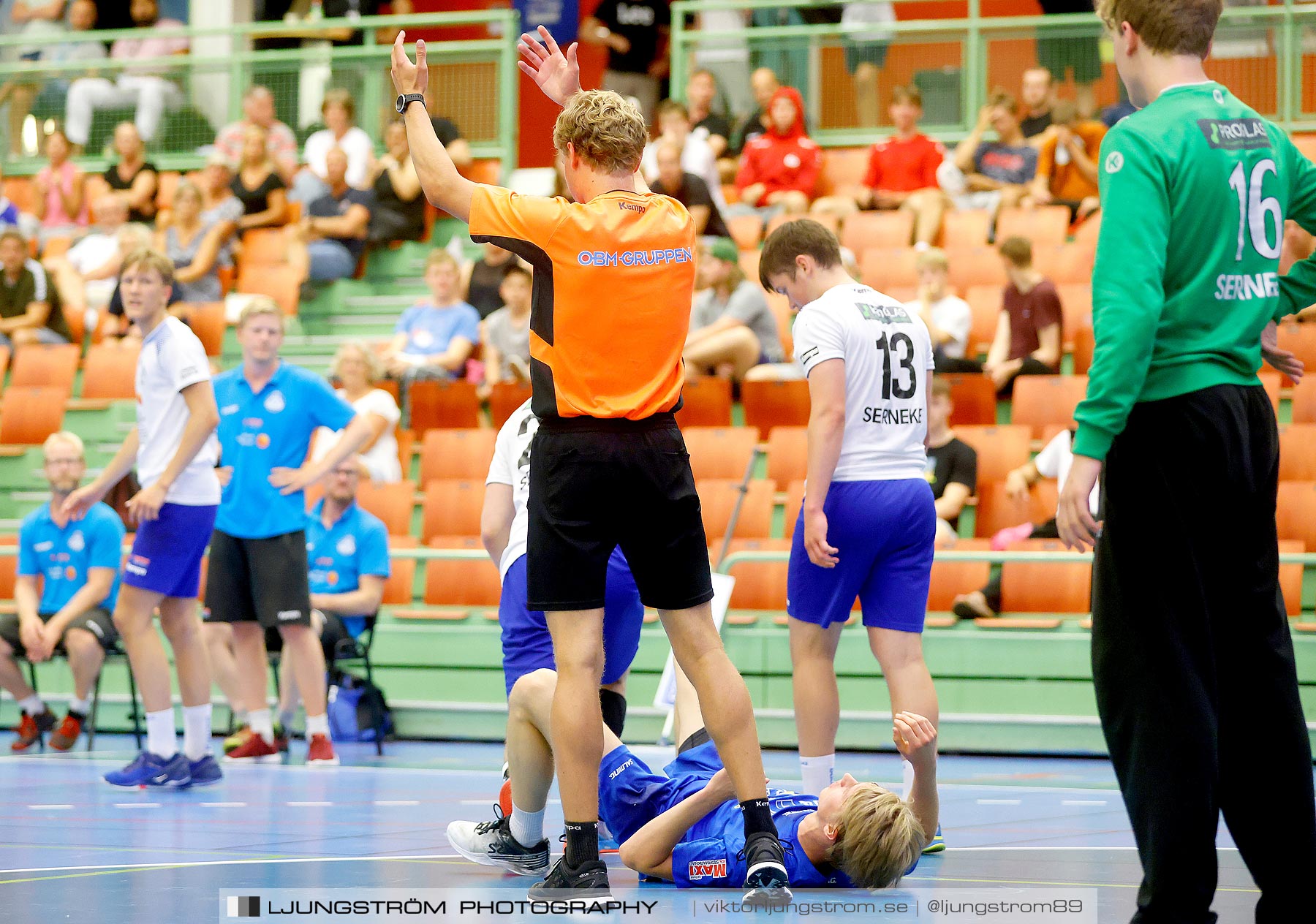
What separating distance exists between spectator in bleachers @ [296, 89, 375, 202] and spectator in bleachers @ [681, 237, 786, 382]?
14.0 feet

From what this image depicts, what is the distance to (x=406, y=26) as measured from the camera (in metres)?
15.3

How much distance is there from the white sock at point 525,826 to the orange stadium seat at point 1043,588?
4.99 metres

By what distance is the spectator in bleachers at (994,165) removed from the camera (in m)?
12.6

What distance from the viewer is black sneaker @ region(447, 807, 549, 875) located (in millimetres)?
4652

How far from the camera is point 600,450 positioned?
13.4ft

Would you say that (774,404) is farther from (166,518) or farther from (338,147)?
(338,147)

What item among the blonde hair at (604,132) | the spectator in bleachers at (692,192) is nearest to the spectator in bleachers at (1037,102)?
the spectator in bleachers at (692,192)

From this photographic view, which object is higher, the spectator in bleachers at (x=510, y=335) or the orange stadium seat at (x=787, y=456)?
the spectator in bleachers at (x=510, y=335)

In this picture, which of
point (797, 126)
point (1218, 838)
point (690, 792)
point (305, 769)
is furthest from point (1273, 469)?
point (797, 126)

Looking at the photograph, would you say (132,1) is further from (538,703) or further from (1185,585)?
(1185,585)

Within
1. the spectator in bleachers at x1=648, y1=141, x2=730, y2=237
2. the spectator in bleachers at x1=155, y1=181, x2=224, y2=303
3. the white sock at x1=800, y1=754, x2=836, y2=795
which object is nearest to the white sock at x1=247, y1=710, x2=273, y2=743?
the white sock at x1=800, y1=754, x2=836, y2=795

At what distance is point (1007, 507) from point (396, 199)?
6.65 meters

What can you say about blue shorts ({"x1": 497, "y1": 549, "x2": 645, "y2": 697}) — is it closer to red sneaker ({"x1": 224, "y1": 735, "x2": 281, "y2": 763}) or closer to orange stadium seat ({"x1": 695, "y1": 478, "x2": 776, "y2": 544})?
red sneaker ({"x1": 224, "y1": 735, "x2": 281, "y2": 763})

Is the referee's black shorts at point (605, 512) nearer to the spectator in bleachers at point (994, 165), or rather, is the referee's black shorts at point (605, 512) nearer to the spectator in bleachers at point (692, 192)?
the spectator in bleachers at point (692, 192)
